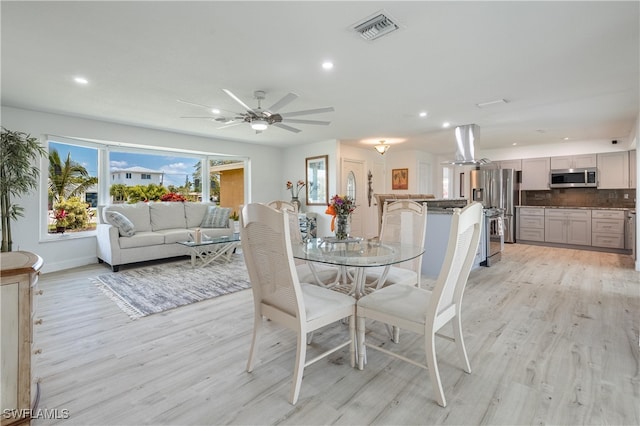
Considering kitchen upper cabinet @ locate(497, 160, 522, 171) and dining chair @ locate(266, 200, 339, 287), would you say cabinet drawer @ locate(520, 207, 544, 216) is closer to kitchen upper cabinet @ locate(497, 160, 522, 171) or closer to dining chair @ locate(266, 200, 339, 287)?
kitchen upper cabinet @ locate(497, 160, 522, 171)

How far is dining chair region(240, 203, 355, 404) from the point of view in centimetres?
169

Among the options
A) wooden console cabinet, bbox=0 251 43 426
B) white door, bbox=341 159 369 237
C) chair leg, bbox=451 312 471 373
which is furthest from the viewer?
white door, bbox=341 159 369 237

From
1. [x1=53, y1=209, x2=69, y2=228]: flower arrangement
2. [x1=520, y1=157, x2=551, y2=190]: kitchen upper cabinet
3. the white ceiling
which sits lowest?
[x1=53, y1=209, x2=69, y2=228]: flower arrangement

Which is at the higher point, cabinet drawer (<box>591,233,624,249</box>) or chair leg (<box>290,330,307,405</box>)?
cabinet drawer (<box>591,233,624,249</box>)

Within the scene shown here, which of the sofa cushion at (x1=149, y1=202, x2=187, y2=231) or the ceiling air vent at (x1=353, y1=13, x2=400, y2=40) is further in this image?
the sofa cushion at (x1=149, y1=202, x2=187, y2=231)

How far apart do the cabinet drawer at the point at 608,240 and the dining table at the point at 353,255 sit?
20.0ft

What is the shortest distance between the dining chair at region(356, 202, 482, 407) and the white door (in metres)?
5.26

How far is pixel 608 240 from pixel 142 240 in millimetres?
8511

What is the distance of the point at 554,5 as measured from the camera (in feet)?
6.48

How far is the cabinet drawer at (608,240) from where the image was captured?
19.7 ft

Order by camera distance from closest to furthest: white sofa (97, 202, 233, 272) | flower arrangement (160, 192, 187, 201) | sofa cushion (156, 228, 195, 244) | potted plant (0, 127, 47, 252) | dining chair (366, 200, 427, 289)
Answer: dining chair (366, 200, 427, 289) → potted plant (0, 127, 47, 252) → white sofa (97, 202, 233, 272) → sofa cushion (156, 228, 195, 244) → flower arrangement (160, 192, 187, 201)

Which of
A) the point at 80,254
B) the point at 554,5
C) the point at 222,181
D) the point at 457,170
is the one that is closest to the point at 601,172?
the point at 457,170

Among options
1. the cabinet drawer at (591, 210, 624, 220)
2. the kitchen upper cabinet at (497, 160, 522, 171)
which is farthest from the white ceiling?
the kitchen upper cabinet at (497, 160, 522, 171)

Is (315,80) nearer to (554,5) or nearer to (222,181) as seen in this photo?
(554,5)
